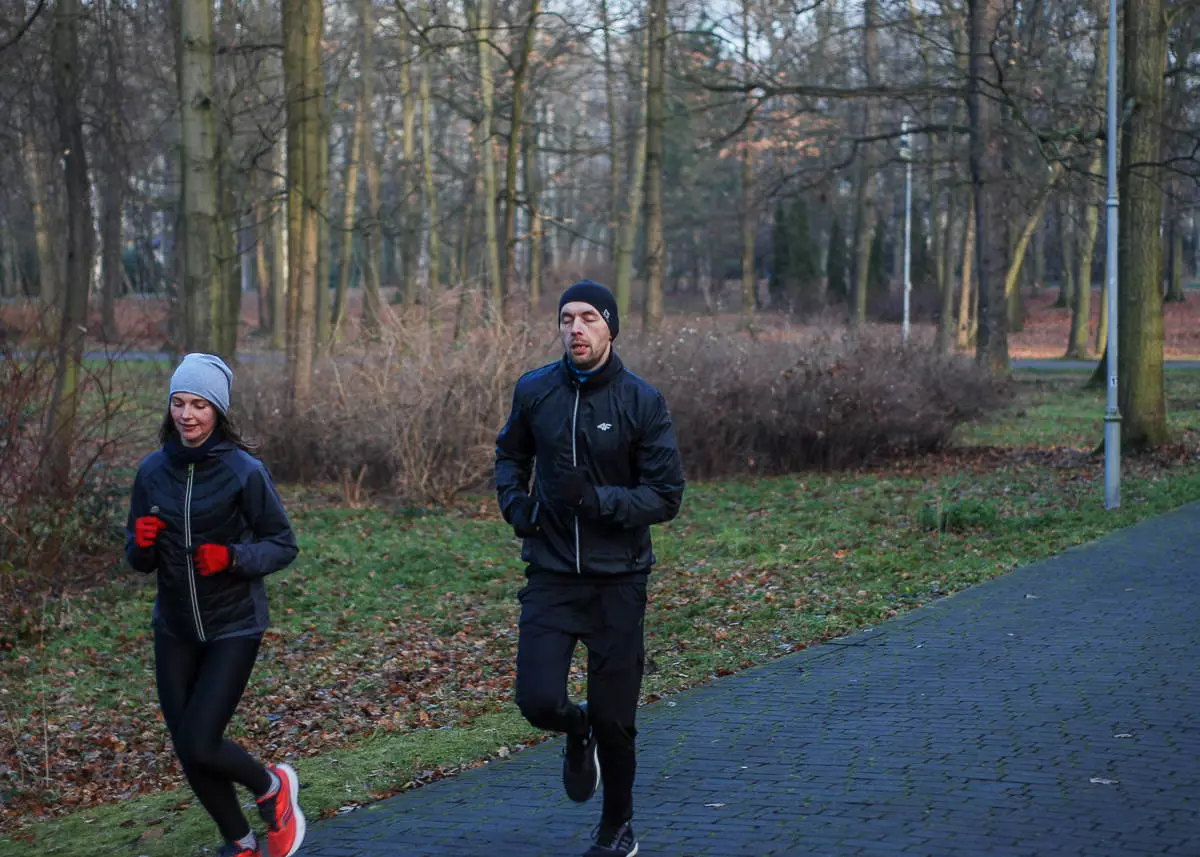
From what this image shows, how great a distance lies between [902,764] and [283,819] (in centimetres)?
259

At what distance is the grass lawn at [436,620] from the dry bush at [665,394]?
736 millimetres

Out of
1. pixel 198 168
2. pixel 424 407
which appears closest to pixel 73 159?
pixel 198 168

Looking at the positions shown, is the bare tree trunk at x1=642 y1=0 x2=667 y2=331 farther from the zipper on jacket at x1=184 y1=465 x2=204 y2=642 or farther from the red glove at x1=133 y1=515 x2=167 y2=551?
the red glove at x1=133 y1=515 x2=167 y2=551

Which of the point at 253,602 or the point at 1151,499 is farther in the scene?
the point at 1151,499

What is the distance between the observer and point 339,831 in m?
5.73

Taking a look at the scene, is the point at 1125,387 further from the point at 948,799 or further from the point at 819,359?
the point at 948,799

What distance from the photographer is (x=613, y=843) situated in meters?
5.05

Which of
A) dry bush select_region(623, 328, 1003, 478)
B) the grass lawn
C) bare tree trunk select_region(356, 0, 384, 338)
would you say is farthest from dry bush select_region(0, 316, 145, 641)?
dry bush select_region(623, 328, 1003, 478)

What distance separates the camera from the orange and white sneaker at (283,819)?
5.23m

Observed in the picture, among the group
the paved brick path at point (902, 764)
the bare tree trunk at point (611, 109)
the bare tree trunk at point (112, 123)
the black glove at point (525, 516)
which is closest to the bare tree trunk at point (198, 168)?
the bare tree trunk at point (112, 123)

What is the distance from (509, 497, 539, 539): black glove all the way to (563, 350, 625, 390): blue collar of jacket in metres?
0.43

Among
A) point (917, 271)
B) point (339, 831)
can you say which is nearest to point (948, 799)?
point (339, 831)

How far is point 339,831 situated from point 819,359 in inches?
618

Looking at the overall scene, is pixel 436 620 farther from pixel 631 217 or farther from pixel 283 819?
pixel 631 217
